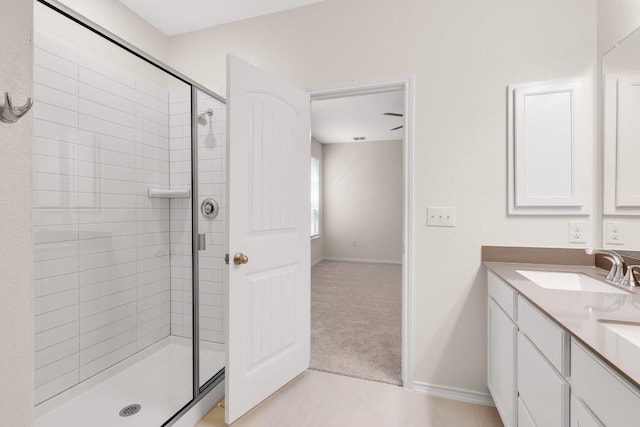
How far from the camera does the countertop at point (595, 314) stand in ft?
2.22

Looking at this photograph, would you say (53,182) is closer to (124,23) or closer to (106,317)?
(106,317)

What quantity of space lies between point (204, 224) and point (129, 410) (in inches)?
47.4

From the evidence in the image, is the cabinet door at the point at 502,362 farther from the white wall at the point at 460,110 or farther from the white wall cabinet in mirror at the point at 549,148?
the white wall cabinet in mirror at the point at 549,148

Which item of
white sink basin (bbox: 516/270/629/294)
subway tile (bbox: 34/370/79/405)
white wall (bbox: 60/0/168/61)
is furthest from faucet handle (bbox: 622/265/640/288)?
white wall (bbox: 60/0/168/61)

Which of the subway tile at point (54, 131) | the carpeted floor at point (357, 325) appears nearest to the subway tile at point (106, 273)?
the subway tile at point (54, 131)

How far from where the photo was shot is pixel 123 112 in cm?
211

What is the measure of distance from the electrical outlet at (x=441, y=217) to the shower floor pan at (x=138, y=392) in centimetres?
173

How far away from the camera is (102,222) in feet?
6.49

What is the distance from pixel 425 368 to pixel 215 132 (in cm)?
227

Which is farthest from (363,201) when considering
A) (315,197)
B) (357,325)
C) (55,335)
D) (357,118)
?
(55,335)

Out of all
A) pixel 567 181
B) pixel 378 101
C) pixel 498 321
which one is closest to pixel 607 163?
pixel 567 181

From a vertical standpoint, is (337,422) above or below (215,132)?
below

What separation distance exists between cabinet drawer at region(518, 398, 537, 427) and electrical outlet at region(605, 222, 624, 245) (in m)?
0.98

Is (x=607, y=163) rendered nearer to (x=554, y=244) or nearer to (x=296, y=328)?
(x=554, y=244)
